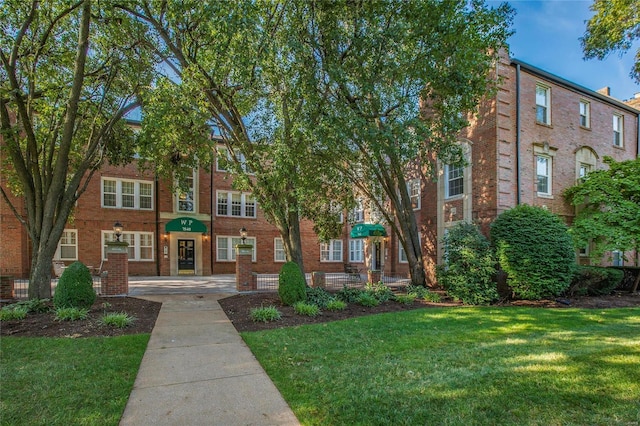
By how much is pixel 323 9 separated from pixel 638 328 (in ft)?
33.6

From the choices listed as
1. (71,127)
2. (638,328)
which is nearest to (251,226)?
(71,127)

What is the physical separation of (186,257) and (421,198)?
14.2m

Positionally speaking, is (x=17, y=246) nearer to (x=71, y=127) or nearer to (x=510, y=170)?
(x=71, y=127)

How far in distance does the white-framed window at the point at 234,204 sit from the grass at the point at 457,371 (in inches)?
627

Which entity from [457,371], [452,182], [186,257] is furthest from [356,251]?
[457,371]

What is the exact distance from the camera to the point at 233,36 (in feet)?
25.7

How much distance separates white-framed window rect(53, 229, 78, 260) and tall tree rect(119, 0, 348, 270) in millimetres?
11286

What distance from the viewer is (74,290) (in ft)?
27.2

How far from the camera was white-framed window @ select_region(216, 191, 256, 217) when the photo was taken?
71.5 ft

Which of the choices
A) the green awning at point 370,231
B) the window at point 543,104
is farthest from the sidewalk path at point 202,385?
the window at point 543,104

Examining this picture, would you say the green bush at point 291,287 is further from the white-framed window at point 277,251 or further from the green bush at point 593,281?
the white-framed window at point 277,251

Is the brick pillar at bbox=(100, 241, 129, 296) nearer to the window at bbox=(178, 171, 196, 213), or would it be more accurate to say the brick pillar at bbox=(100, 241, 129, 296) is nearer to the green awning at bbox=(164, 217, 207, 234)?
the green awning at bbox=(164, 217, 207, 234)

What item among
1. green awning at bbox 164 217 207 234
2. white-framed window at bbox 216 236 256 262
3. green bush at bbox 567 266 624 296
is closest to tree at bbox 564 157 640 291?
green bush at bbox 567 266 624 296

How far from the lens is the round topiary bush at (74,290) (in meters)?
8.18
